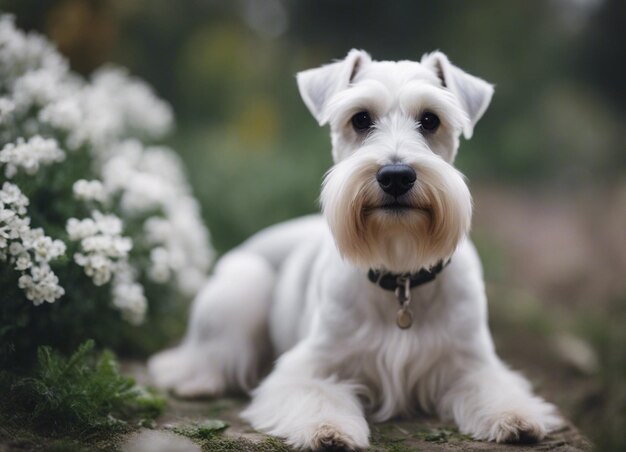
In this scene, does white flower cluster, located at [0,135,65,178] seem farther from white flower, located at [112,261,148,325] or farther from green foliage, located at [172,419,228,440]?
green foliage, located at [172,419,228,440]

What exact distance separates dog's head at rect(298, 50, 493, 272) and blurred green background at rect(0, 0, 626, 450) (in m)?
3.87

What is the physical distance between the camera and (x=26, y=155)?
3.31 metres

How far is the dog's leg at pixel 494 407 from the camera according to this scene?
114 inches

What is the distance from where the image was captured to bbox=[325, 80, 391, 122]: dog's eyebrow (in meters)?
3.10

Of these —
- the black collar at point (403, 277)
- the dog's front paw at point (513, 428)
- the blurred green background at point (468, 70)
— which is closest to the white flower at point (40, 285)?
the black collar at point (403, 277)

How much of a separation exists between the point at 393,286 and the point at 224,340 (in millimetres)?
1440

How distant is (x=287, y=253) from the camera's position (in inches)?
173

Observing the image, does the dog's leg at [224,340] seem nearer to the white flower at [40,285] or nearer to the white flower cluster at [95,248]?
the white flower cluster at [95,248]

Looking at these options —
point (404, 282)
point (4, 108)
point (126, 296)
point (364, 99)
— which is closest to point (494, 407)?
point (404, 282)

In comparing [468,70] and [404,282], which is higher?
[468,70]

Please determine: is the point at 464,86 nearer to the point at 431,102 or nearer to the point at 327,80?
the point at 431,102

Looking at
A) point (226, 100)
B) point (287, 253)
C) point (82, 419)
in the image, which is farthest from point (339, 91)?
point (226, 100)

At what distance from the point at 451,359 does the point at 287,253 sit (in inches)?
61.5

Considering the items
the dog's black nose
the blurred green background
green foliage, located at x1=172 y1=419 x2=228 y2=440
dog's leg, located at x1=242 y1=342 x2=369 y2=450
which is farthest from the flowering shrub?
the blurred green background
